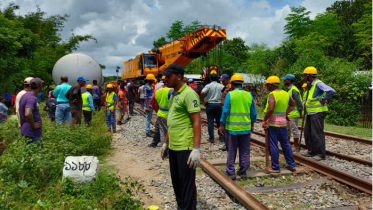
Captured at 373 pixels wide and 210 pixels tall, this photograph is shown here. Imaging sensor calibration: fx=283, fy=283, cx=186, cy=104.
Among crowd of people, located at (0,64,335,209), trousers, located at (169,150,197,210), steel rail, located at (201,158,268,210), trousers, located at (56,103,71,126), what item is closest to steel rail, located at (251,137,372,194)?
crowd of people, located at (0,64,335,209)

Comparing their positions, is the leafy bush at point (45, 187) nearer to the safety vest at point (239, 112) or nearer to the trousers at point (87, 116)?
the safety vest at point (239, 112)

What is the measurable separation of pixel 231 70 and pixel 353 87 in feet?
95.3

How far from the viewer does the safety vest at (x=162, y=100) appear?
A: 22.9 ft

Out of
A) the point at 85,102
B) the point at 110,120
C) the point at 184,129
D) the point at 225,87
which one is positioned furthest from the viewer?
the point at 110,120

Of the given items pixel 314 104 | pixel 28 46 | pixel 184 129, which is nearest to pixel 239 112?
pixel 184 129

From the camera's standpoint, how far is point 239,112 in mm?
5340

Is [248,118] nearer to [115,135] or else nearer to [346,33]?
→ [115,135]

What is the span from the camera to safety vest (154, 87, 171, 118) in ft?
22.9

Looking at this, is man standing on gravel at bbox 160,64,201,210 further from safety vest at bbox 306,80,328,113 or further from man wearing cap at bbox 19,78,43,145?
safety vest at bbox 306,80,328,113

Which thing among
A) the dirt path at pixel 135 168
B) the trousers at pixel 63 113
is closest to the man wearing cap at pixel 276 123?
the dirt path at pixel 135 168

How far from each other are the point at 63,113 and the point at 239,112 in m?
5.52

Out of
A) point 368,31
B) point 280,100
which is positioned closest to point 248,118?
point 280,100

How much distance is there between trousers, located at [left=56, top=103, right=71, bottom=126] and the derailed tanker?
18.5ft

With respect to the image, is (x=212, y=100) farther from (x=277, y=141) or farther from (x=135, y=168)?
(x=135, y=168)
